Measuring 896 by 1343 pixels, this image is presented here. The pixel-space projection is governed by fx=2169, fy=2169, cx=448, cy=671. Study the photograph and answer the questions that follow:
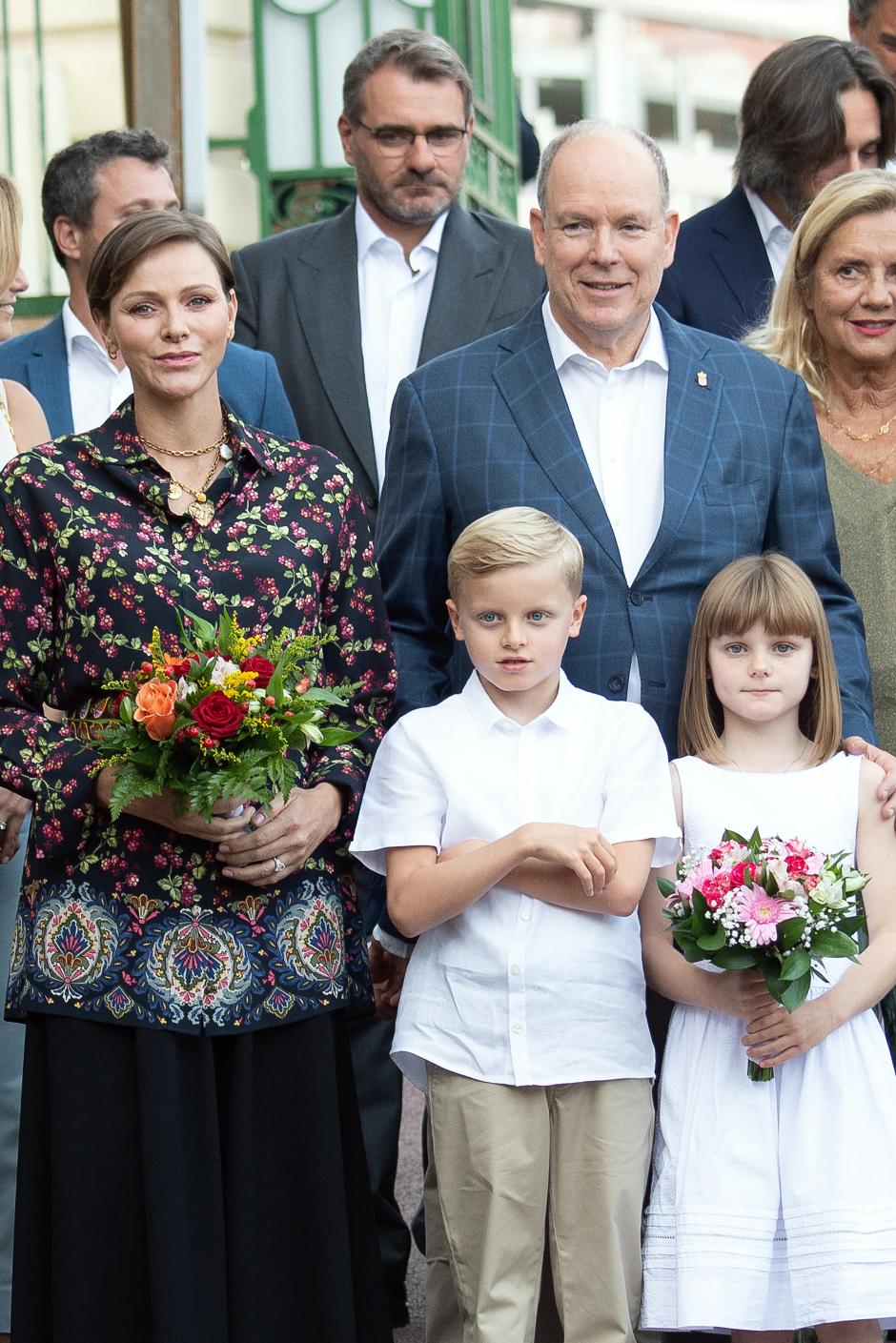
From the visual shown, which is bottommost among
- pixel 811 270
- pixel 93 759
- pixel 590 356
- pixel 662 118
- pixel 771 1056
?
pixel 771 1056

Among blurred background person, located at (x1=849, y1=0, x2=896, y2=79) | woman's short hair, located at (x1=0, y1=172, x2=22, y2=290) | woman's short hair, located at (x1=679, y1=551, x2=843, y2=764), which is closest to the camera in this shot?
woman's short hair, located at (x1=679, y1=551, x2=843, y2=764)

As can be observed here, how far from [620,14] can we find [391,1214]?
33.4 meters

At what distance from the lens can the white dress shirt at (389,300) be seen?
5.81 meters

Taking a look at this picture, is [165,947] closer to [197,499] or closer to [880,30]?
[197,499]

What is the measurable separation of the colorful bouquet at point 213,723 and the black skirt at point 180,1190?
0.51 meters

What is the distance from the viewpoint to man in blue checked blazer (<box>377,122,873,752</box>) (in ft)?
14.0

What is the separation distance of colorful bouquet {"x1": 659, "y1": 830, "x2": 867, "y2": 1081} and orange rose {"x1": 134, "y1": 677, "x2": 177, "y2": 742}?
971mm

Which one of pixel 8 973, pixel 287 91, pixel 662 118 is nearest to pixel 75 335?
pixel 8 973

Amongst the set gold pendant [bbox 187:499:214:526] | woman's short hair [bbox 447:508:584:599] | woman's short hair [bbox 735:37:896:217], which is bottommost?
woman's short hair [bbox 447:508:584:599]

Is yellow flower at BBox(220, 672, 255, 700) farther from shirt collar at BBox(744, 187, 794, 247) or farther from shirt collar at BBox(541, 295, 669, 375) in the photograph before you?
shirt collar at BBox(744, 187, 794, 247)

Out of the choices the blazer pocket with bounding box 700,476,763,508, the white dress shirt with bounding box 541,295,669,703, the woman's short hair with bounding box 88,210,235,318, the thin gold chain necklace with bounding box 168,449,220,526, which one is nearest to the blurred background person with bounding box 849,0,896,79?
the white dress shirt with bounding box 541,295,669,703

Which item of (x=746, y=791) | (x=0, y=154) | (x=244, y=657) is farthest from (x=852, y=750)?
(x=0, y=154)

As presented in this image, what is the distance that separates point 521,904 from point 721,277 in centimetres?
221

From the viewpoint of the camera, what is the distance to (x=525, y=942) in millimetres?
3953
